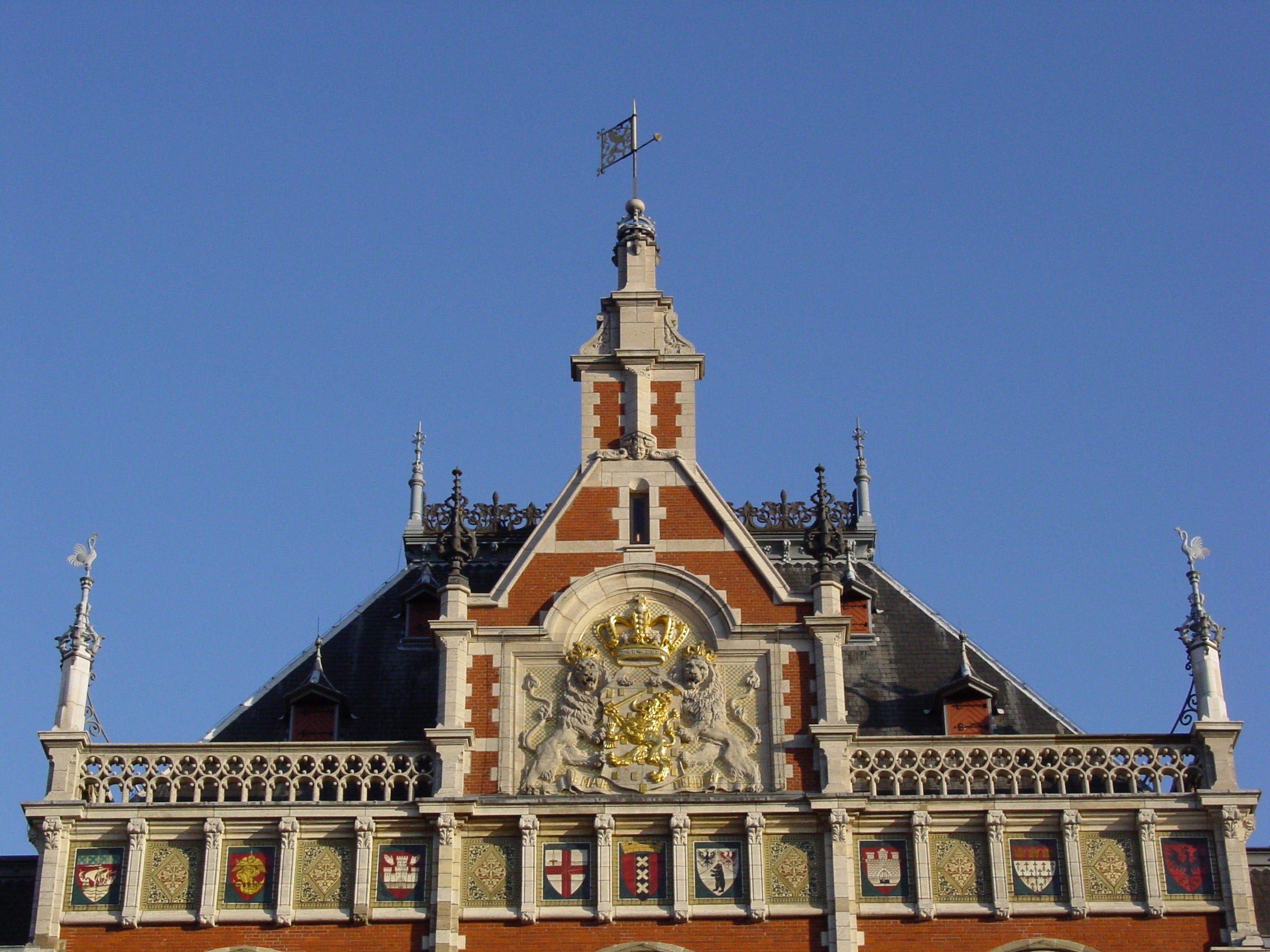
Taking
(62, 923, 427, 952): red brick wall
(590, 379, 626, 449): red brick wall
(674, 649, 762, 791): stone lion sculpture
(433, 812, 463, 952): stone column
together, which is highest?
(590, 379, 626, 449): red brick wall

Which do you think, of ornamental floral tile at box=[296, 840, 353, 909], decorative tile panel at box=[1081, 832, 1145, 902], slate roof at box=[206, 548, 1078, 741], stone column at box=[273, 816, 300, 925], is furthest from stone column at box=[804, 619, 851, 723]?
stone column at box=[273, 816, 300, 925]

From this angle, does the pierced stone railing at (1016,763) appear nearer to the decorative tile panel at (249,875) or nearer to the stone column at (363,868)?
the stone column at (363,868)

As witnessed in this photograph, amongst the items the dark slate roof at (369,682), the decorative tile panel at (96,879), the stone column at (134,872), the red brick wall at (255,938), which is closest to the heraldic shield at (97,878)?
the decorative tile panel at (96,879)

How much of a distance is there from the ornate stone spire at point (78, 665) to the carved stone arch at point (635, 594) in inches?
239

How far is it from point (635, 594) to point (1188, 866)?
25.9ft

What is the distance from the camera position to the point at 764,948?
27.3 m

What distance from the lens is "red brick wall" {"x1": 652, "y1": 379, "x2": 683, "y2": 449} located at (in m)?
31.5

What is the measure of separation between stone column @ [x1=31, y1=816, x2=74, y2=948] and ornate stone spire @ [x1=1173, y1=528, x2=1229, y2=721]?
1443 cm

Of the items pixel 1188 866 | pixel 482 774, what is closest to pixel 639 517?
pixel 482 774

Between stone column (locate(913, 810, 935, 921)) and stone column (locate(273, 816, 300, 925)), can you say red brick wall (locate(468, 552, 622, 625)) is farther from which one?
Answer: stone column (locate(913, 810, 935, 921))

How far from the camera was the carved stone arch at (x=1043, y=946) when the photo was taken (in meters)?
27.3

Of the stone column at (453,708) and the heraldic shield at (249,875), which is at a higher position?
the stone column at (453,708)

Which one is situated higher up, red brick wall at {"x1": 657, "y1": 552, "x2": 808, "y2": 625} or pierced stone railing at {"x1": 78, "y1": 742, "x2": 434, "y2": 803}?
red brick wall at {"x1": 657, "y1": 552, "x2": 808, "y2": 625}

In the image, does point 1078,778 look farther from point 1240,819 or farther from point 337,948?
point 337,948
